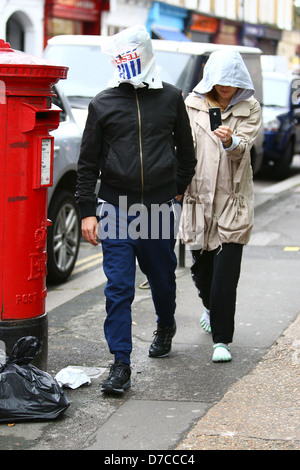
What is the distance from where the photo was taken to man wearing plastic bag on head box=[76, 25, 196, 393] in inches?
174

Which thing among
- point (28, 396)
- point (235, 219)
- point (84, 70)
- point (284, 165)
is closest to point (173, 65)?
point (84, 70)

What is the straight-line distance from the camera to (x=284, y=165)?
49.3ft

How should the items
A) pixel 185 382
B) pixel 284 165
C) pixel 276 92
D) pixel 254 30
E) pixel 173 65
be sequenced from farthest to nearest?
pixel 254 30 < pixel 276 92 < pixel 284 165 < pixel 173 65 < pixel 185 382

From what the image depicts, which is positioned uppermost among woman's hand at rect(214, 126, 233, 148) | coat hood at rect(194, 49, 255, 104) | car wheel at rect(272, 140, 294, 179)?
coat hood at rect(194, 49, 255, 104)

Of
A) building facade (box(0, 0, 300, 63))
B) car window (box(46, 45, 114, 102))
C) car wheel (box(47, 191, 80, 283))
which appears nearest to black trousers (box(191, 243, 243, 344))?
car wheel (box(47, 191, 80, 283))

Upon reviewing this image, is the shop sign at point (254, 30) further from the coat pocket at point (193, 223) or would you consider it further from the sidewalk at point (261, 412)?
the sidewalk at point (261, 412)

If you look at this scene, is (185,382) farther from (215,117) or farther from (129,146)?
(215,117)

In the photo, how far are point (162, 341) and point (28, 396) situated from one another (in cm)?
126

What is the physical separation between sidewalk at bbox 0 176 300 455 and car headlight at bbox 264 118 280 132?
7.70 m

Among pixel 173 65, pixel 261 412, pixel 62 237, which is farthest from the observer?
pixel 173 65

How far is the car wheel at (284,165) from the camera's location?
48.9ft

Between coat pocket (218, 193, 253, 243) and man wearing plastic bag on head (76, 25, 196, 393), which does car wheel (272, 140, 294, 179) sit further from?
man wearing plastic bag on head (76, 25, 196, 393)

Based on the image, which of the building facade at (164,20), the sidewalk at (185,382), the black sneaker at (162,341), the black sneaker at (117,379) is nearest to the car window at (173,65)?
the sidewalk at (185,382)
